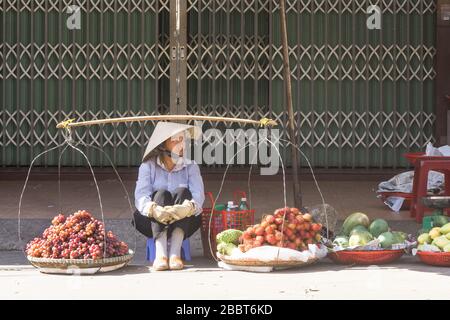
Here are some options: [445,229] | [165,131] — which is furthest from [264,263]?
[445,229]

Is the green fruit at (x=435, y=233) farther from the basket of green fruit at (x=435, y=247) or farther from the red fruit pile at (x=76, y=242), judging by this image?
the red fruit pile at (x=76, y=242)

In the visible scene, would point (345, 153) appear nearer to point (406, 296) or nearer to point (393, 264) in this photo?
point (393, 264)

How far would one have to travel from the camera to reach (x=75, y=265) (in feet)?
23.1

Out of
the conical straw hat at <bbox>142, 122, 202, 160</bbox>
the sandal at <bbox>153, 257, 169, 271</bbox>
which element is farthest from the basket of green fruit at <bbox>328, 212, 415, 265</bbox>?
the conical straw hat at <bbox>142, 122, 202, 160</bbox>

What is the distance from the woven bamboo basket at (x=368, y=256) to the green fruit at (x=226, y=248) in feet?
2.62

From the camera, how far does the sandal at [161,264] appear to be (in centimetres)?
722

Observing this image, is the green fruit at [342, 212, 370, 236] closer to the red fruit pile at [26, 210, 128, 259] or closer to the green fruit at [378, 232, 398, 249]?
the green fruit at [378, 232, 398, 249]

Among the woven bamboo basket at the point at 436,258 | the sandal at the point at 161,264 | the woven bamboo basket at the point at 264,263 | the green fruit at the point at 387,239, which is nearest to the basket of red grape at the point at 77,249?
the sandal at the point at 161,264

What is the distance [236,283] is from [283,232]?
26.8 inches

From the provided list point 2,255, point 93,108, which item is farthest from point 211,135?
point 2,255

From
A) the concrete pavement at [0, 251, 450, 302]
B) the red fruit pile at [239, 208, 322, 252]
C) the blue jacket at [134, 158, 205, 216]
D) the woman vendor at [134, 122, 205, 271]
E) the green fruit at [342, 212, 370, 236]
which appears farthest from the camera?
the green fruit at [342, 212, 370, 236]

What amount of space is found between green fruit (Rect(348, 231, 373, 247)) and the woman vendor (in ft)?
3.84

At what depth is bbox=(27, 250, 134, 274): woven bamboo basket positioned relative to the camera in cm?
702

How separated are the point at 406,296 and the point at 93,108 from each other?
6398 millimetres
